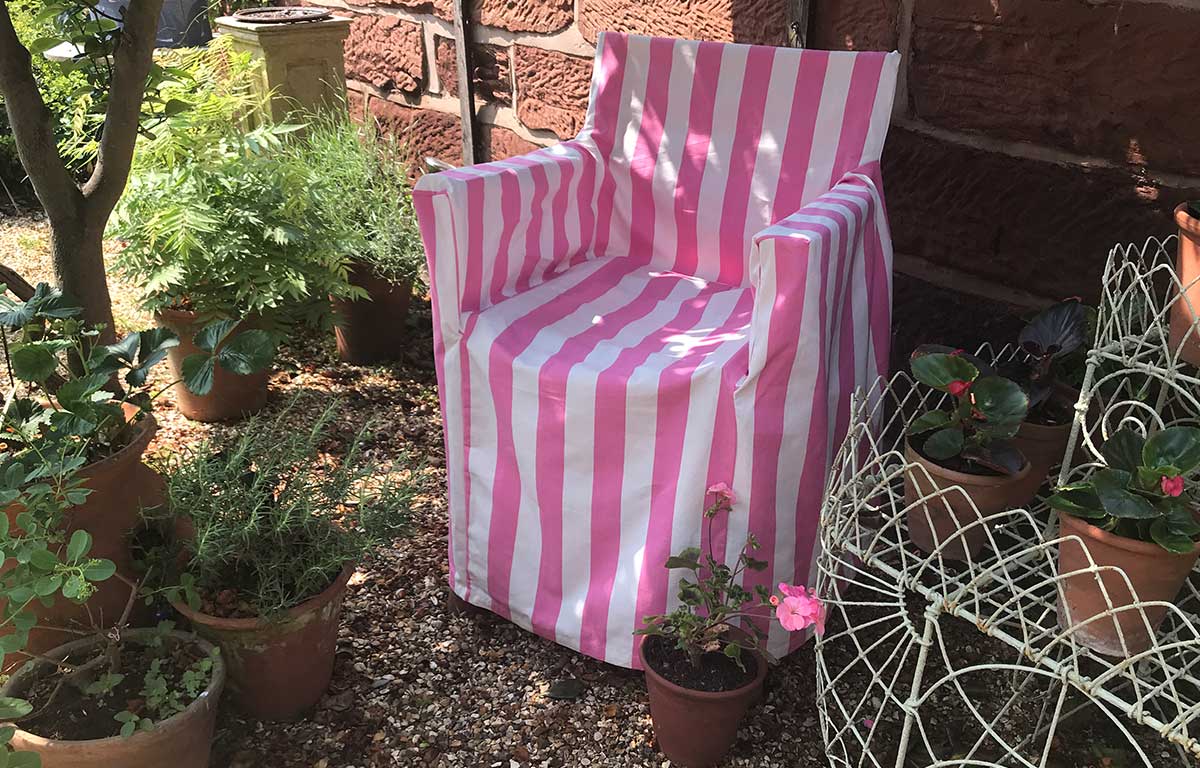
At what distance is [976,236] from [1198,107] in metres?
0.46

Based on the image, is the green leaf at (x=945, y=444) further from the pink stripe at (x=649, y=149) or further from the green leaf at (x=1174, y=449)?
the pink stripe at (x=649, y=149)

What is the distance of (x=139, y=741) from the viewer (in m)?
1.33

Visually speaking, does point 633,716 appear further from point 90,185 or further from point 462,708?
point 90,185

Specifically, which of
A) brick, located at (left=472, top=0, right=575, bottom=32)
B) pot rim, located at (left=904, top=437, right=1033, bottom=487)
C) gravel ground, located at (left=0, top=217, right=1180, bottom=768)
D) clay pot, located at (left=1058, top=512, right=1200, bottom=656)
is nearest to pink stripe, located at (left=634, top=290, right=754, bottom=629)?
gravel ground, located at (left=0, top=217, right=1180, bottom=768)

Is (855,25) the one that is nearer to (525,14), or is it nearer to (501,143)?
(525,14)

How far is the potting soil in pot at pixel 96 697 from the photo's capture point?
4.57 ft

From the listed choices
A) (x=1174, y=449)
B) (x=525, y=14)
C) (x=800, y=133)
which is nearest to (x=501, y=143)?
(x=525, y=14)

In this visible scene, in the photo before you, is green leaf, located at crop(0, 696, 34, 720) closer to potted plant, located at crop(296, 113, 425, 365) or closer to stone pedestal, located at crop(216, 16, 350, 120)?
potted plant, located at crop(296, 113, 425, 365)

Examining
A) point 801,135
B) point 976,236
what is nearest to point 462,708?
point 801,135

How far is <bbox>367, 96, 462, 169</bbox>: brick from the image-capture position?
3148 millimetres

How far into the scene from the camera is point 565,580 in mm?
1710

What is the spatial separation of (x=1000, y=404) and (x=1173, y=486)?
28 centimetres

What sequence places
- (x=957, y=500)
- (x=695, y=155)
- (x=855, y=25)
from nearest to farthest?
1. (x=957, y=500)
2. (x=695, y=155)
3. (x=855, y=25)

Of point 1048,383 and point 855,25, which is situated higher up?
point 855,25
